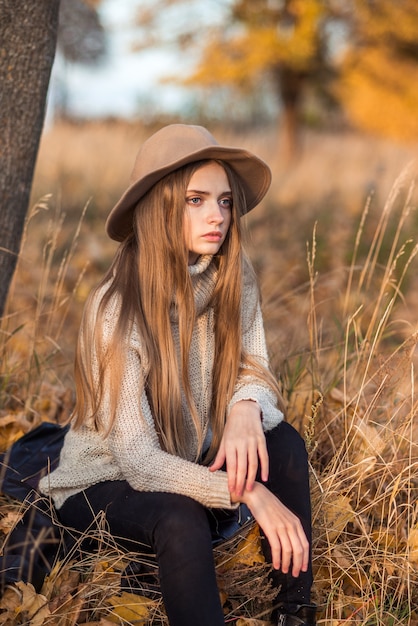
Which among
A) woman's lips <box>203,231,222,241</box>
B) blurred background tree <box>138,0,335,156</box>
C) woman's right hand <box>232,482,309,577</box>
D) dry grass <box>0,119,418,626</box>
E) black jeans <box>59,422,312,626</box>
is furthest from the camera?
blurred background tree <box>138,0,335,156</box>

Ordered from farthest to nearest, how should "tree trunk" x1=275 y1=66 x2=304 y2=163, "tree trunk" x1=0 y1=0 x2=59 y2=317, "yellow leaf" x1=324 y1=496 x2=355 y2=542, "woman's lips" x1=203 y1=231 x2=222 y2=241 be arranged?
"tree trunk" x1=275 y1=66 x2=304 y2=163
"tree trunk" x1=0 y1=0 x2=59 y2=317
"yellow leaf" x1=324 y1=496 x2=355 y2=542
"woman's lips" x1=203 y1=231 x2=222 y2=241

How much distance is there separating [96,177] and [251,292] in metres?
5.75

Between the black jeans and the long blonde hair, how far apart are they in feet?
0.74

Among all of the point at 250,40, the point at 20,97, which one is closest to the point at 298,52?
the point at 250,40

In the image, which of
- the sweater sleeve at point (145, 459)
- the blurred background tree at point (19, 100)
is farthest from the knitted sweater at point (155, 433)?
the blurred background tree at point (19, 100)

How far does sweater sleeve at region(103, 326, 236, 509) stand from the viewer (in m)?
1.96

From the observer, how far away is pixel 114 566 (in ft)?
7.02

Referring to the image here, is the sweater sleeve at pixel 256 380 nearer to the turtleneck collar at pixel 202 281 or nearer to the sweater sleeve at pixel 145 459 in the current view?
the turtleneck collar at pixel 202 281

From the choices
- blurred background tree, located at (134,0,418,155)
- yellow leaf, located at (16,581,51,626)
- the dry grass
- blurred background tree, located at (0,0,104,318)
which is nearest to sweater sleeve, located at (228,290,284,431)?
the dry grass

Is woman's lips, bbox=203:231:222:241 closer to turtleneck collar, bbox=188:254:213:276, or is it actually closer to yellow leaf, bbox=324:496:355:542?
turtleneck collar, bbox=188:254:213:276

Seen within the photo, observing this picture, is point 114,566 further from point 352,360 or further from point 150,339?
point 352,360

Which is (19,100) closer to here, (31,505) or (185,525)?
(31,505)

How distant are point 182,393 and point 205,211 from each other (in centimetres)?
56

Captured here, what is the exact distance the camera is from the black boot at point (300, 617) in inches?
81.2
